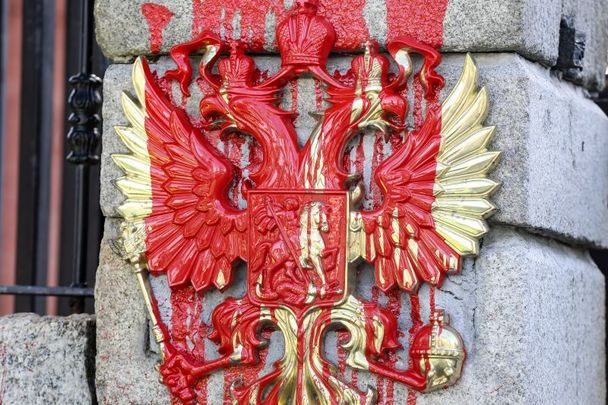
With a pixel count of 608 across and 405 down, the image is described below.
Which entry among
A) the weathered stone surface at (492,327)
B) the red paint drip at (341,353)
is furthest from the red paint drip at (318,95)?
the red paint drip at (341,353)

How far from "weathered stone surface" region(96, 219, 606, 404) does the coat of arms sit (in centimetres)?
4

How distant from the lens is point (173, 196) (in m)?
2.55

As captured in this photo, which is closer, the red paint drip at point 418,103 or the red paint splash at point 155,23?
the red paint drip at point 418,103

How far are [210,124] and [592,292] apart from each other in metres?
0.97

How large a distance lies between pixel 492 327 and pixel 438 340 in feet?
0.34

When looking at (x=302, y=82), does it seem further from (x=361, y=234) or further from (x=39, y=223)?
(x=39, y=223)

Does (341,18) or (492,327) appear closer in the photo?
(492,327)

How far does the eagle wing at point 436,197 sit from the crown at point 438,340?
0.25 ft

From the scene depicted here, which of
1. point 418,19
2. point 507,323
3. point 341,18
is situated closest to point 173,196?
point 341,18

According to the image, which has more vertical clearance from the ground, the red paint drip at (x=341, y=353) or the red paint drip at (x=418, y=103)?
the red paint drip at (x=418, y=103)

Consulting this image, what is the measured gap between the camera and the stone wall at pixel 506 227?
2389mm

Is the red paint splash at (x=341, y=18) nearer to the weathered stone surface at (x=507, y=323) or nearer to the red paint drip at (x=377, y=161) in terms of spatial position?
the red paint drip at (x=377, y=161)

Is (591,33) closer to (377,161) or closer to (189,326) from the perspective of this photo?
(377,161)

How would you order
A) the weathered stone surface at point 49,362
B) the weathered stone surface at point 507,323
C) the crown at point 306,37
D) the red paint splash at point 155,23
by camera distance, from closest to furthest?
the weathered stone surface at point 507,323 < the crown at point 306,37 < the red paint splash at point 155,23 < the weathered stone surface at point 49,362
